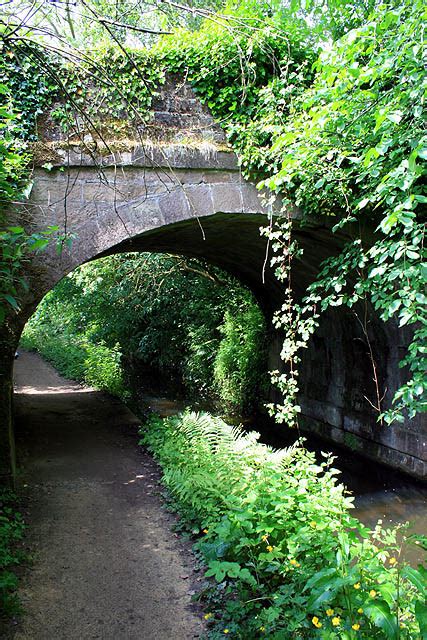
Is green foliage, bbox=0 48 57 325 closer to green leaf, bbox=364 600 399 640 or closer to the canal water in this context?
green leaf, bbox=364 600 399 640

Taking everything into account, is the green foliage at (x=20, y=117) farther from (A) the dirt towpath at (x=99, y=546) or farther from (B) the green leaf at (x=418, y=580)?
(B) the green leaf at (x=418, y=580)

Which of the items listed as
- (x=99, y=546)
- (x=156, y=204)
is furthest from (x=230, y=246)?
(x=99, y=546)

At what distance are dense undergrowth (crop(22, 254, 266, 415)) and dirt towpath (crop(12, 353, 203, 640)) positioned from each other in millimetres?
4042

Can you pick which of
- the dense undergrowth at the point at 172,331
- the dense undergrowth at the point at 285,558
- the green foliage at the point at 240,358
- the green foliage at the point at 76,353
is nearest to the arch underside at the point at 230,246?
the green foliage at the point at 240,358

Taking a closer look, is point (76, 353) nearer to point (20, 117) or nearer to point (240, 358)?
point (240, 358)

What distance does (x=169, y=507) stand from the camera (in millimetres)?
Result: 4668

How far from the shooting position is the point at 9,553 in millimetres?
3621

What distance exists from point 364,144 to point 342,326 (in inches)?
184

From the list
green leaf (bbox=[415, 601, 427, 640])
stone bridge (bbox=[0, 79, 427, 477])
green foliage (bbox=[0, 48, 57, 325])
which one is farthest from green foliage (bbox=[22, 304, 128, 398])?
green leaf (bbox=[415, 601, 427, 640])

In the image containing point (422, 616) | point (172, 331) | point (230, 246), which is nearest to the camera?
point (422, 616)

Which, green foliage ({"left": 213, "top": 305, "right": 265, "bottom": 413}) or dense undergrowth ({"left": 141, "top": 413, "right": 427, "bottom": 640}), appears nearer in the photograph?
dense undergrowth ({"left": 141, "top": 413, "right": 427, "bottom": 640})

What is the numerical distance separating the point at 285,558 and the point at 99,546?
164 centimetres

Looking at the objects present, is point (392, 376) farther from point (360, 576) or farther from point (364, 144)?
point (360, 576)

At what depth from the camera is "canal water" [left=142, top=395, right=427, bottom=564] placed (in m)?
5.88
